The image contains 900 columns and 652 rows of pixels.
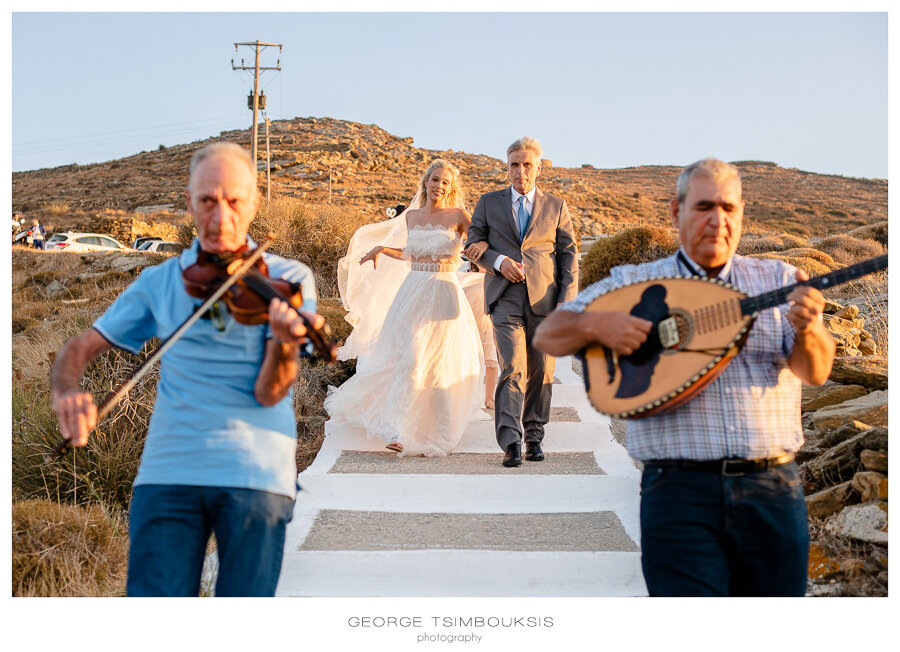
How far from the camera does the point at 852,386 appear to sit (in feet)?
22.2

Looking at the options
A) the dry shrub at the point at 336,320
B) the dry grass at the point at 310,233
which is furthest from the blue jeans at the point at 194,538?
the dry grass at the point at 310,233

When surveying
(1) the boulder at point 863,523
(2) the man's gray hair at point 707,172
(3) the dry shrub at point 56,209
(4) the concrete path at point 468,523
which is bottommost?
(4) the concrete path at point 468,523

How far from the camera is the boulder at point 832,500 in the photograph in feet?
15.3

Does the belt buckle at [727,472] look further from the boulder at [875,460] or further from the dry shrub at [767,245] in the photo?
the dry shrub at [767,245]

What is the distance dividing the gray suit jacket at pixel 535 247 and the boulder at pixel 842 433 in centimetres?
184

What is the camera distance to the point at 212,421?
2.52 m

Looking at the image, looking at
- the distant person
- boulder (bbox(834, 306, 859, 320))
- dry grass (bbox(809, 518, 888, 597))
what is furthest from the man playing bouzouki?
the distant person

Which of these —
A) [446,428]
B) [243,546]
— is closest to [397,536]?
[446,428]

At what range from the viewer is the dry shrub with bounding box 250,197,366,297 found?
47.3 feet

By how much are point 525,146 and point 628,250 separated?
442 inches

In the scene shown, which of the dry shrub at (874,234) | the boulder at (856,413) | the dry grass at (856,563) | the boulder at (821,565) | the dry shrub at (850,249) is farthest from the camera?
the dry shrub at (874,234)

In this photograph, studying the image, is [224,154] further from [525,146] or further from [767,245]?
[767,245]

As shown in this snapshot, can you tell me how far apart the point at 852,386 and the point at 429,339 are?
3.28m

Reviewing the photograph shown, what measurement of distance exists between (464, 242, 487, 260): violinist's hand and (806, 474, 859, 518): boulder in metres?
2.67
